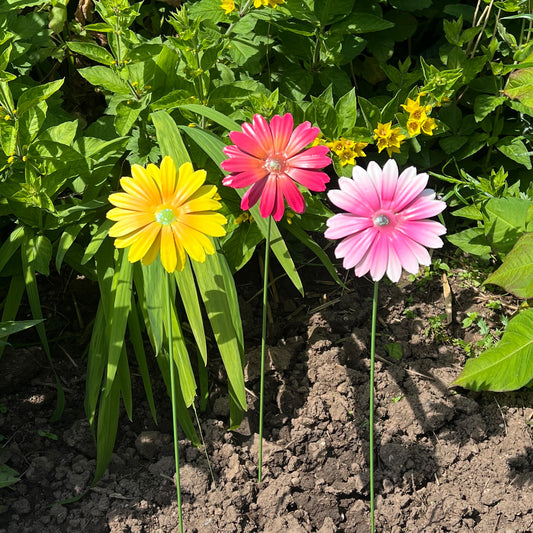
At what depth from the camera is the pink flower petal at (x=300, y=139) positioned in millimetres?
1428

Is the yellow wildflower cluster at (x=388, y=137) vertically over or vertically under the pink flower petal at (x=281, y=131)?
over

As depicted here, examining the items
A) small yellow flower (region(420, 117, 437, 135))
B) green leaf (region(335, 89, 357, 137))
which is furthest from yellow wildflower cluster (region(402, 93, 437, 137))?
green leaf (region(335, 89, 357, 137))

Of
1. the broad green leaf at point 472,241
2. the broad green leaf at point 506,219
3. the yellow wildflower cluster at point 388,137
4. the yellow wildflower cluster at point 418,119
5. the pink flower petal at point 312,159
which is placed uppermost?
the yellow wildflower cluster at point 418,119

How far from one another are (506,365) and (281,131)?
2.72ft

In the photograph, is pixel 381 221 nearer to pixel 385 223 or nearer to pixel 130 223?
pixel 385 223

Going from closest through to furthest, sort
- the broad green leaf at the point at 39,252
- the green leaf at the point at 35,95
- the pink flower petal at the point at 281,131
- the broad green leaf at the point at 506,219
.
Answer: the pink flower petal at the point at 281,131 < the green leaf at the point at 35,95 < the broad green leaf at the point at 39,252 < the broad green leaf at the point at 506,219

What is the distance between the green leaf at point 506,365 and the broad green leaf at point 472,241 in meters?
0.32

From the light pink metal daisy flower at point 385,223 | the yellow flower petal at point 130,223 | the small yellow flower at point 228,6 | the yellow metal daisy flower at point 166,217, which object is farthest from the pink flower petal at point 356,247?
the small yellow flower at point 228,6

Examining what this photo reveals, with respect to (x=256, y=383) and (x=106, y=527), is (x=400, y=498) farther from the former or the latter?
(x=106, y=527)

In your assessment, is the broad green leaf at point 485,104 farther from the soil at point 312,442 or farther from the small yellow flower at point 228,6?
the small yellow flower at point 228,6

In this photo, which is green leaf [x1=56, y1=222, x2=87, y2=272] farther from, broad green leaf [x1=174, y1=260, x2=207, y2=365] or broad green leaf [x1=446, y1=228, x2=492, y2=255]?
broad green leaf [x1=446, y1=228, x2=492, y2=255]

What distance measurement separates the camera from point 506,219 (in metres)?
1.92

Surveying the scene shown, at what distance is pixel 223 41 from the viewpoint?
1983 mm

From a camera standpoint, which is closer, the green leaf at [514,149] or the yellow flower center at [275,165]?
the yellow flower center at [275,165]
